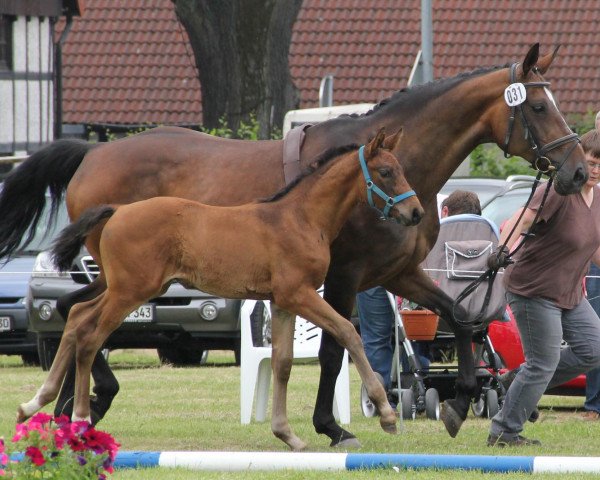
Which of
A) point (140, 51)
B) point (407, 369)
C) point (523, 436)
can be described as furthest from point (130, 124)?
point (523, 436)

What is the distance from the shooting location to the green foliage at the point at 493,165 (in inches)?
872

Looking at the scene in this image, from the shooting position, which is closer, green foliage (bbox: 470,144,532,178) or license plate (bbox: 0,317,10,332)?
license plate (bbox: 0,317,10,332)

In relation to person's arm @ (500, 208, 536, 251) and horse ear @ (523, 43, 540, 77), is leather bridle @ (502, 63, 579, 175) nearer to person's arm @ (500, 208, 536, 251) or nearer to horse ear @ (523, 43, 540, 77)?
horse ear @ (523, 43, 540, 77)

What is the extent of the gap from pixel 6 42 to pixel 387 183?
19.3 meters

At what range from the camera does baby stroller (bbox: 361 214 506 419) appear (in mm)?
10273

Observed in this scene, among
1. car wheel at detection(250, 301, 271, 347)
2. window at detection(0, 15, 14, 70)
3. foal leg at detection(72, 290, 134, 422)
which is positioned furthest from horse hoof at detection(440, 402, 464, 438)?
window at detection(0, 15, 14, 70)

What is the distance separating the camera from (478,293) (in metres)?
10.0

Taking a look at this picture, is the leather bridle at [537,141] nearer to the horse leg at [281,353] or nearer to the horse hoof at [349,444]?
the horse leg at [281,353]

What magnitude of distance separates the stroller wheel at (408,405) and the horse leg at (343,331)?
2387 millimetres

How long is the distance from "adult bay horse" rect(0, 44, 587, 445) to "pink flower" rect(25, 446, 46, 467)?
316 centimetres

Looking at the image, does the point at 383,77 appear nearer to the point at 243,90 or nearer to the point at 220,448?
the point at 243,90

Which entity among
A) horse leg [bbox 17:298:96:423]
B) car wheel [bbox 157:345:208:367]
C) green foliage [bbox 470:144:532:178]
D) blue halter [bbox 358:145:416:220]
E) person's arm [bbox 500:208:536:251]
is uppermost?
blue halter [bbox 358:145:416:220]

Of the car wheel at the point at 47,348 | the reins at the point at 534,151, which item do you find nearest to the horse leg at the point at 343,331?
the reins at the point at 534,151

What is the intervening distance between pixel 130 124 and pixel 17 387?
57.8 feet
